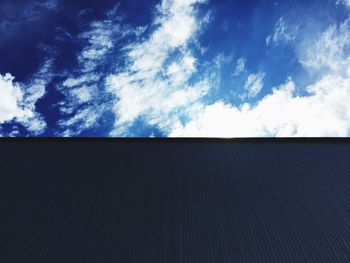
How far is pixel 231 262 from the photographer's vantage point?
6652 mm

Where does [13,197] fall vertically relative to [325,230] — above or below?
above

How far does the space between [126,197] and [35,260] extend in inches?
114

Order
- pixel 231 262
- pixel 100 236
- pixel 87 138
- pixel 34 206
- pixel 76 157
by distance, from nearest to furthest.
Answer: pixel 231 262 → pixel 100 236 → pixel 34 206 → pixel 76 157 → pixel 87 138

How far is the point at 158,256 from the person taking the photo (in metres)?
6.82

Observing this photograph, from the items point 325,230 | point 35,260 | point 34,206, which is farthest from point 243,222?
point 34,206

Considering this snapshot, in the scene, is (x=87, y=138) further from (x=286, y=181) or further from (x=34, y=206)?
(x=286, y=181)

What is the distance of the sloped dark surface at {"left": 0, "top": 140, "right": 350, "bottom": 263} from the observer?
7.00m

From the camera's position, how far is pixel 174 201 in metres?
8.46

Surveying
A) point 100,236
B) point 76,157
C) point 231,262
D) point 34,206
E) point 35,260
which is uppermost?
point 76,157

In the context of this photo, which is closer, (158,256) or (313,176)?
(158,256)

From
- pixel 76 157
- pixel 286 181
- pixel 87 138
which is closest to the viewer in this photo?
pixel 286 181

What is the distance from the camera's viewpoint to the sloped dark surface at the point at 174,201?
7.00 metres

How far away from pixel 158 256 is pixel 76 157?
5413 mm

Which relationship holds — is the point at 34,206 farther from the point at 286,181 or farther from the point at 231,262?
the point at 286,181
